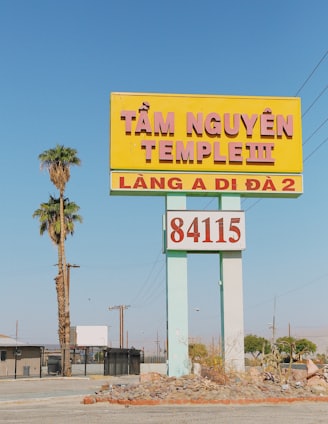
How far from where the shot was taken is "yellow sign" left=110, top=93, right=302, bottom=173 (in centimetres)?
2664

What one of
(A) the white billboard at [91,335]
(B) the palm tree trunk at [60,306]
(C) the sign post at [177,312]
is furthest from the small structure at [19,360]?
(A) the white billboard at [91,335]

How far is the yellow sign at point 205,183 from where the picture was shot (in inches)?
1037

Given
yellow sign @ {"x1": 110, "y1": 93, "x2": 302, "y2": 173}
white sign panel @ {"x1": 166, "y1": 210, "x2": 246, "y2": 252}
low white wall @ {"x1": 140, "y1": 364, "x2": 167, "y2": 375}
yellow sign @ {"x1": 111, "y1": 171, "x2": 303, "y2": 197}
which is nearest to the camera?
white sign panel @ {"x1": 166, "y1": 210, "x2": 246, "y2": 252}

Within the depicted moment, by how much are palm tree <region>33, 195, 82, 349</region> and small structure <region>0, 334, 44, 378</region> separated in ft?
9.15

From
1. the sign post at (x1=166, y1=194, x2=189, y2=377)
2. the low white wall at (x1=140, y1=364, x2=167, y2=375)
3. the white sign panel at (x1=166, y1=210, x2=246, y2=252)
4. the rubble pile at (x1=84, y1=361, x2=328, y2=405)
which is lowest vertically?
the rubble pile at (x1=84, y1=361, x2=328, y2=405)

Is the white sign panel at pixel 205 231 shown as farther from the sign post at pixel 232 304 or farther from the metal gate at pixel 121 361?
the metal gate at pixel 121 361

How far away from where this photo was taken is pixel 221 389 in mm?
22438

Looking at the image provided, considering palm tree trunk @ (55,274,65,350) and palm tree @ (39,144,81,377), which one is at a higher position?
palm tree @ (39,144,81,377)

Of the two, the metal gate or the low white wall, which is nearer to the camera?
the low white wall

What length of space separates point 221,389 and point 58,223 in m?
31.5

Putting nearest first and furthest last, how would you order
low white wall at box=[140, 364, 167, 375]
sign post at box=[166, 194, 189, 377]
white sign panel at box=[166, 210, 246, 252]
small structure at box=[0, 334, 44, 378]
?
sign post at box=[166, 194, 189, 377] → white sign panel at box=[166, 210, 246, 252] → low white wall at box=[140, 364, 167, 375] → small structure at box=[0, 334, 44, 378]

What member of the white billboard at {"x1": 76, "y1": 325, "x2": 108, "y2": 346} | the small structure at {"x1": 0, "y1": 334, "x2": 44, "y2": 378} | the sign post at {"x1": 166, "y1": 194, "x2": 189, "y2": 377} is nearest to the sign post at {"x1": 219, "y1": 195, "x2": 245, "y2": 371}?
the sign post at {"x1": 166, "y1": 194, "x2": 189, "y2": 377}

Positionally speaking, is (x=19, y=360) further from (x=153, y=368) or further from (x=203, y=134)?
(x=203, y=134)

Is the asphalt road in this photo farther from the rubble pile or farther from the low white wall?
the low white wall
